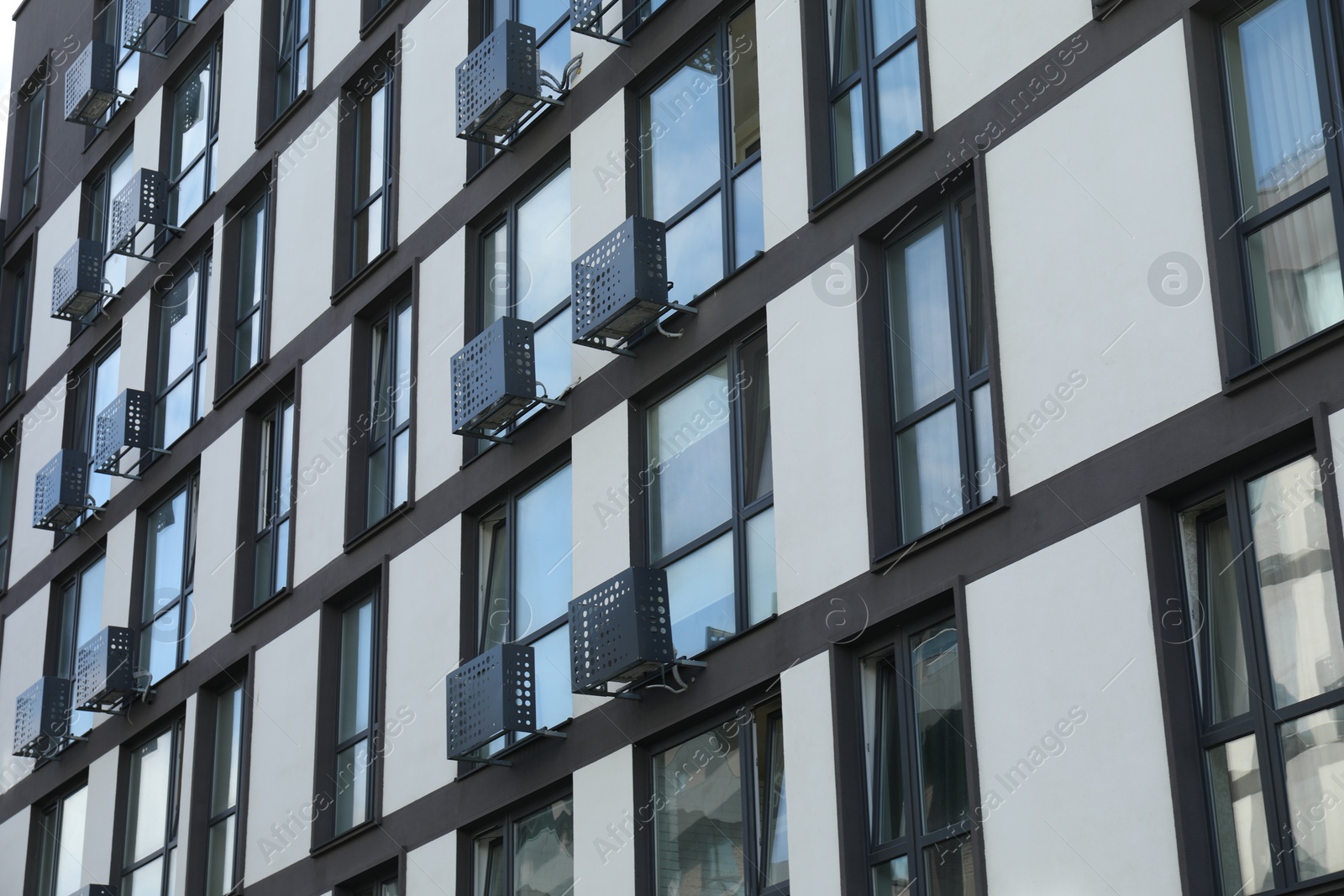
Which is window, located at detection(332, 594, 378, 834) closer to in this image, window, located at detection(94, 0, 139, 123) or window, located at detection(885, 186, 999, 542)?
window, located at detection(885, 186, 999, 542)

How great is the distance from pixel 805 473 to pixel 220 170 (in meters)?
16.0

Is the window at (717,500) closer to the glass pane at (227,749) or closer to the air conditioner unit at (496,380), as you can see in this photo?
the air conditioner unit at (496,380)

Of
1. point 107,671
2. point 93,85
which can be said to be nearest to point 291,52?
point 93,85

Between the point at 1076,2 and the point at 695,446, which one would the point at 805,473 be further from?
the point at 1076,2

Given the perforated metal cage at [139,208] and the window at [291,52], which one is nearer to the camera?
the window at [291,52]

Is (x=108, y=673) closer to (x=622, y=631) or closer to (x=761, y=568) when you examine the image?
(x=622, y=631)

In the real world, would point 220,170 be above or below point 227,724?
above

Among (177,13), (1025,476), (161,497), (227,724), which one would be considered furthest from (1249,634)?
(177,13)

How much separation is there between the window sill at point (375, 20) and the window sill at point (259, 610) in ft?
26.0

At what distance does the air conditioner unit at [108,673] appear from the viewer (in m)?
28.9

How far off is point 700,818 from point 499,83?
30.0 ft

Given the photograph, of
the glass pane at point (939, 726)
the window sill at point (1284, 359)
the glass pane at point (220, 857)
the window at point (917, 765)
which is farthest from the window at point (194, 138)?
the window sill at point (1284, 359)

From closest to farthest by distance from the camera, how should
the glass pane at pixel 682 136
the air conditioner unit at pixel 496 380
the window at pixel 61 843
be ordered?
the glass pane at pixel 682 136 → the air conditioner unit at pixel 496 380 → the window at pixel 61 843

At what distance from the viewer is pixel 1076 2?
655 inches
